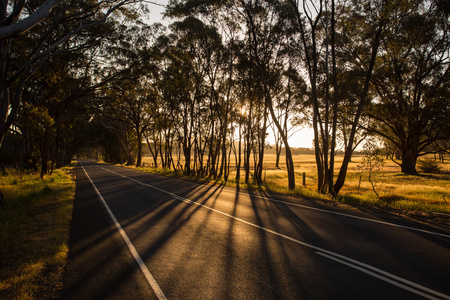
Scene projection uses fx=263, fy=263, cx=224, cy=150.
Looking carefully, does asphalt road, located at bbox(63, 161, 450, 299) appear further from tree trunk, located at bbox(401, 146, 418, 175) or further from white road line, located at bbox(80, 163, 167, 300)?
tree trunk, located at bbox(401, 146, 418, 175)

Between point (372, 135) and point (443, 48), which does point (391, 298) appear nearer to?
point (443, 48)

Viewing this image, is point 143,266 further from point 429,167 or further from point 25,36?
point 429,167

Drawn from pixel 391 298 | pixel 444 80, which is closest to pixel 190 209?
pixel 391 298

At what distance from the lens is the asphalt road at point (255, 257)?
4.19 metres

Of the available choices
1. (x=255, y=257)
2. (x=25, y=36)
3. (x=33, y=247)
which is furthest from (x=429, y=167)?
(x=25, y=36)

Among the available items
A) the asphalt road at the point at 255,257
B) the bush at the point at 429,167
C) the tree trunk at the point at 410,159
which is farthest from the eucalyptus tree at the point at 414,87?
the asphalt road at the point at 255,257

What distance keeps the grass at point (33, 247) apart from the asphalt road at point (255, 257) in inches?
11.7

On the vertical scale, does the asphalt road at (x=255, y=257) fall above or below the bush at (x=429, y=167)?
below

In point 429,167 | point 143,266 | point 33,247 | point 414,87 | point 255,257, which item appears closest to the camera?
point 143,266

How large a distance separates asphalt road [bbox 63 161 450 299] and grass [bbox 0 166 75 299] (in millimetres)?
298

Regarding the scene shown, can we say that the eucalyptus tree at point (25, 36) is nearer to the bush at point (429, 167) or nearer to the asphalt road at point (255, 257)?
A: the asphalt road at point (255, 257)

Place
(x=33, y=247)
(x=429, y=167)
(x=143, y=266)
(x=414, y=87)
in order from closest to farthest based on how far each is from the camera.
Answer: (x=143, y=266) → (x=33, y=247) → (x=414, y=87) → (x=429, y=167)

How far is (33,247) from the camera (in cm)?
620

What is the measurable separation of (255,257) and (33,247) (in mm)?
5186
